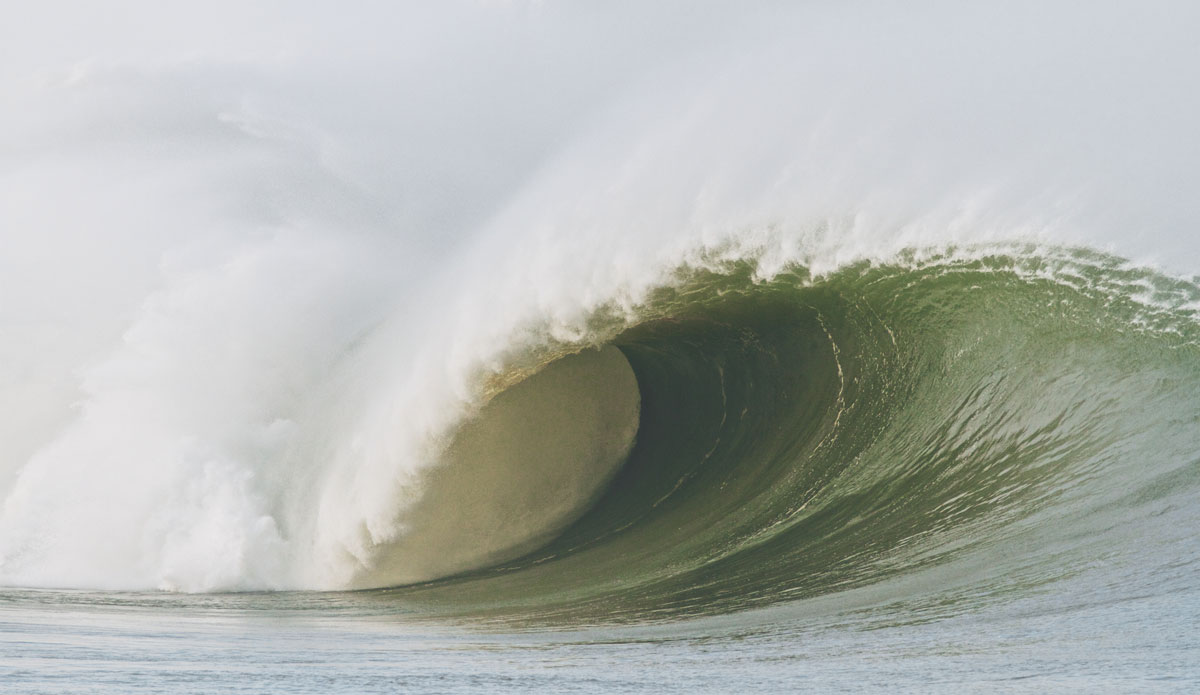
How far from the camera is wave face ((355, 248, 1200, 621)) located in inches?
210

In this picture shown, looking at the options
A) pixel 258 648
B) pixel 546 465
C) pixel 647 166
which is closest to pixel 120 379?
pixel 546 465

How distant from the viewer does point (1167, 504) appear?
5.14m

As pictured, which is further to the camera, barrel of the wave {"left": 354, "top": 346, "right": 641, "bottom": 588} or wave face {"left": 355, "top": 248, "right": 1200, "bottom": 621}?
barrel of the wave {"left": 354, "top": 346, "right": 641, "bottom": 588}

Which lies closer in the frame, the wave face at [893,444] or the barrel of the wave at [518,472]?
the wave face at [893,444]

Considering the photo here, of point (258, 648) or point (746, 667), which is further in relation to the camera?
point (258, 648)

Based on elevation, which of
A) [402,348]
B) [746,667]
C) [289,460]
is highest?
[402,348]

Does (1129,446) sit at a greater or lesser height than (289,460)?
lesser

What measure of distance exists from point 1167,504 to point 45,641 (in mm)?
5546

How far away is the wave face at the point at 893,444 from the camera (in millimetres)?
5328

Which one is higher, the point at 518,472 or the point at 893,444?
the point at 518,472

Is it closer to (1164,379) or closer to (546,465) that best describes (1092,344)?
(1164,379)

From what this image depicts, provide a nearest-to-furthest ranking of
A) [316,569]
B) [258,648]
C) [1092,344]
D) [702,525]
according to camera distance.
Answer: [258,648]
[1092,344]
[702,525]
[316,569]

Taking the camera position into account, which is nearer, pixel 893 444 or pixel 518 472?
pixel 893 444

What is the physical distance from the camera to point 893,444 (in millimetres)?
6988
